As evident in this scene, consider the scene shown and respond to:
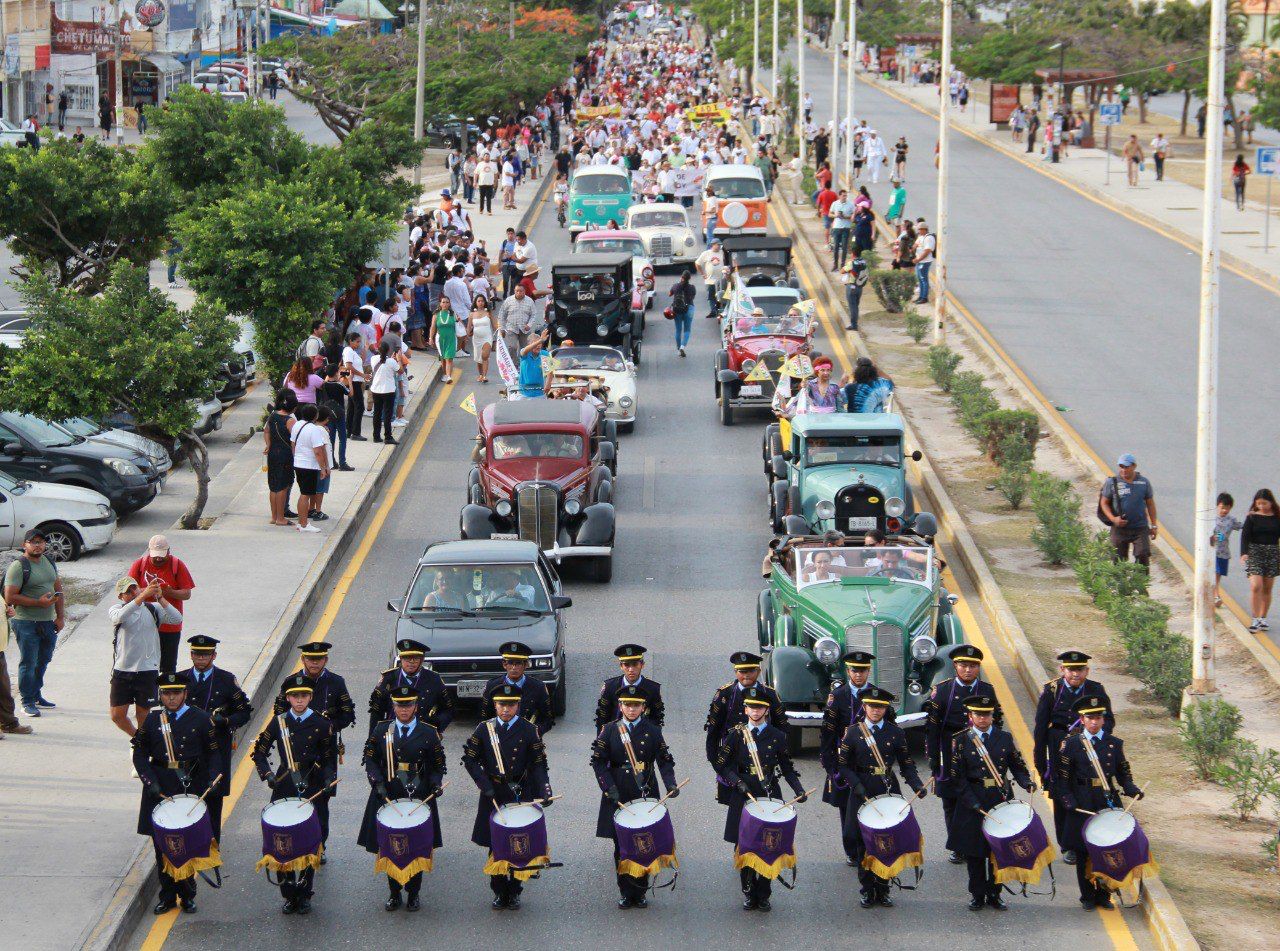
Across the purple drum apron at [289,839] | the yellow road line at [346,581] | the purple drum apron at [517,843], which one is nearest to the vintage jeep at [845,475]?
the yellow road line at [346,581]

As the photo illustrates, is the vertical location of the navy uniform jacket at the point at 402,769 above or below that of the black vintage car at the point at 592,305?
below

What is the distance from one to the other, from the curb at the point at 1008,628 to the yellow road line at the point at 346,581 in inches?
253

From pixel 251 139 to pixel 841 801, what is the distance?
67.6 feet

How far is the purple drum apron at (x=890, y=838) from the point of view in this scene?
1241 cm

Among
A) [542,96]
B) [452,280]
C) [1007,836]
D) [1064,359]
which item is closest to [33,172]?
[452,280]

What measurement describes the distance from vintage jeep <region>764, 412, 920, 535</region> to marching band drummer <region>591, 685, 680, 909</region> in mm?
7271

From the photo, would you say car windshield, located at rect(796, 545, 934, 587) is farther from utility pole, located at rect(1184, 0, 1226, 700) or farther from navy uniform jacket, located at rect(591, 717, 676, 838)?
navy uniform jacket, located at rect(591, 717, 676, 838)

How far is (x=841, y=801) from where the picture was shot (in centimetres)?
1326

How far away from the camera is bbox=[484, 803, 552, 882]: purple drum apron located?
12.5 meters

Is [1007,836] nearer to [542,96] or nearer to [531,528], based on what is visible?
[531,528]

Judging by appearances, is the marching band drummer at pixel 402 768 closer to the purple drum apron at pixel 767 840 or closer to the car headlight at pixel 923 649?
the purple drum apron at pixel 767 840

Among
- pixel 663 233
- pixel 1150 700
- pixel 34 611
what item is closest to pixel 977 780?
pixel 1150 700

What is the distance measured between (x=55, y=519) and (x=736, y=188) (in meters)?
27.0

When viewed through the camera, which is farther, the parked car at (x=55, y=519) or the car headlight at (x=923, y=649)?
the parked car at (x=55, y=519)
